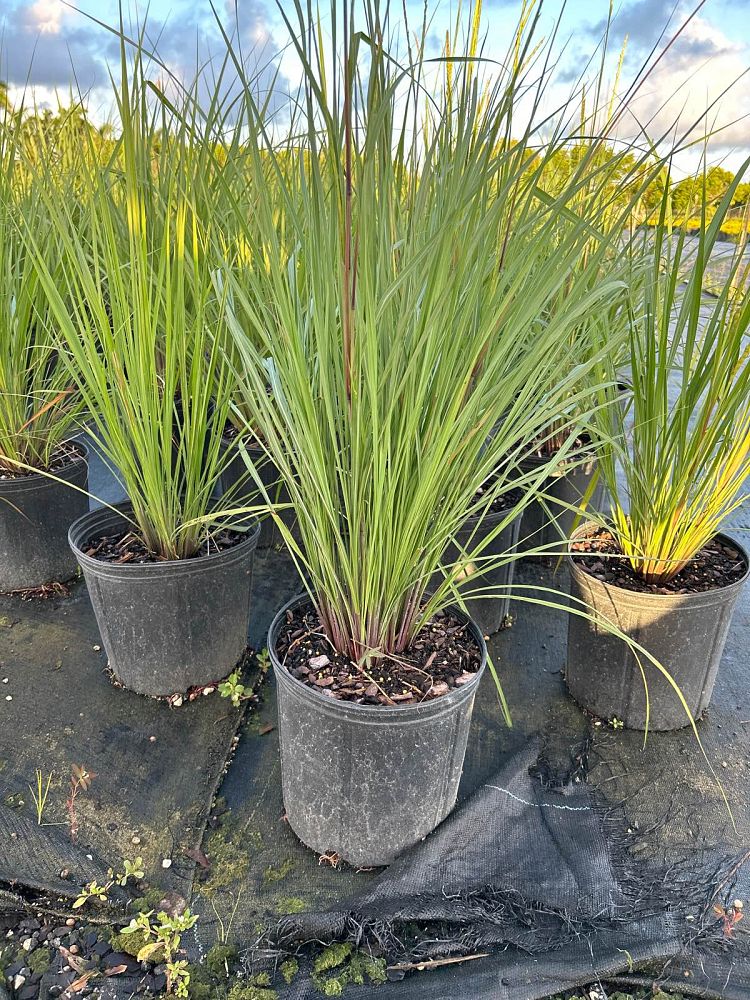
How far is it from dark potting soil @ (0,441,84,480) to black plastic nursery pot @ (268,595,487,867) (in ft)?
3.11

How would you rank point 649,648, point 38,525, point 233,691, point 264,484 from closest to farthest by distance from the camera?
point 649,648, point 233,691, point 38,525, point 264,484

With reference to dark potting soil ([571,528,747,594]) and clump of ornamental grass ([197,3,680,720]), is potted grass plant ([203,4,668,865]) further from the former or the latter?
dark potting soil ([571,528,747,594])

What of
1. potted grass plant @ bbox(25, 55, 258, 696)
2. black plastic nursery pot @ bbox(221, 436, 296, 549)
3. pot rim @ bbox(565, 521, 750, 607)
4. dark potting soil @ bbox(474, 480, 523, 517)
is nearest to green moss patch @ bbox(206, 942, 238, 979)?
potted grass plant @ bbox(25, 55, 258, 696)

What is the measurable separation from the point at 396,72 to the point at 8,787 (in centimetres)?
127

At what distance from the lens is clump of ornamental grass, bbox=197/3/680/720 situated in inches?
28.4

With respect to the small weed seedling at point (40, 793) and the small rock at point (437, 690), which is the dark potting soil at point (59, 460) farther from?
the small rock at point (437, 690)

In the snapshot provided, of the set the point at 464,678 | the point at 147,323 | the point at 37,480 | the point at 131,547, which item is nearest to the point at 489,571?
the point at 464,678

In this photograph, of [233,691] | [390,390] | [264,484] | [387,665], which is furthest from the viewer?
[264,484]

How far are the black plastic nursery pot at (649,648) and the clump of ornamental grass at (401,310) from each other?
1.55ft

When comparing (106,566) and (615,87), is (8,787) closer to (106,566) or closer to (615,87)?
(106,566)

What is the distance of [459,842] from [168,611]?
685 millimetres

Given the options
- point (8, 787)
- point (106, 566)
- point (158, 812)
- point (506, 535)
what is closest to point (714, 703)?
point (506, 535)

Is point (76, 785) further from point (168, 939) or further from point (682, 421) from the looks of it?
point (682, 421)

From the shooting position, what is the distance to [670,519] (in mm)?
1232
